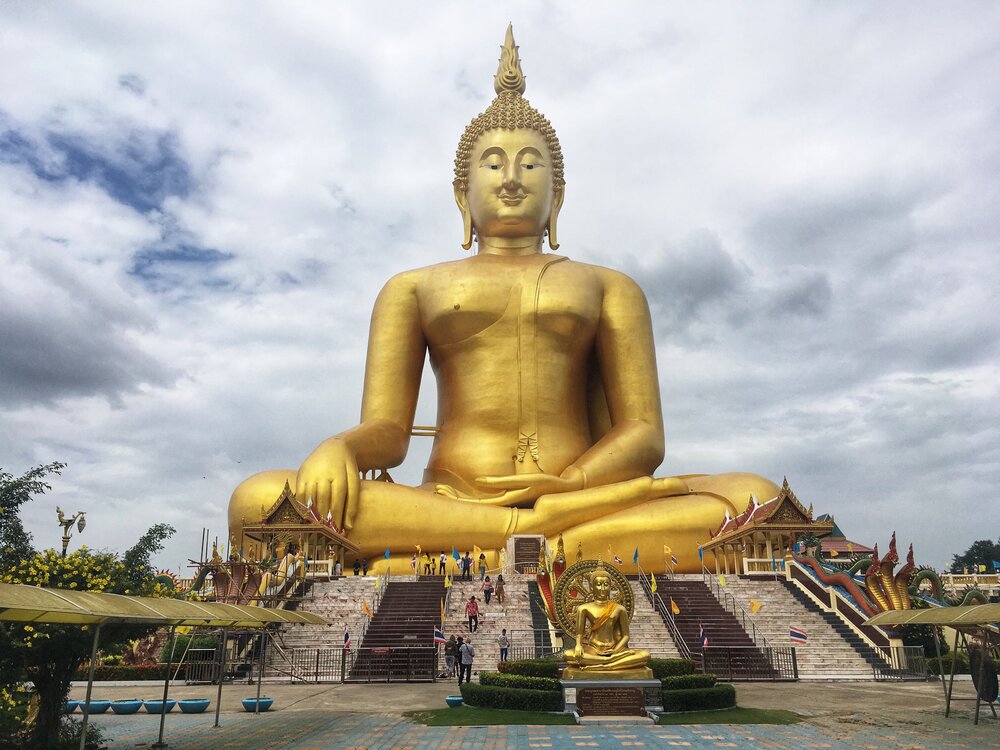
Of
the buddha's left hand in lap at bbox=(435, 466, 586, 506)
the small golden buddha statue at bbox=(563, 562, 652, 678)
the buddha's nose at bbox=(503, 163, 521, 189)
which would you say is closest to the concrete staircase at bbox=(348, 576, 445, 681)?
the buddha's left hand in lap at bbox=(435, 466, 586, 506)

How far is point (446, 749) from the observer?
277 inches

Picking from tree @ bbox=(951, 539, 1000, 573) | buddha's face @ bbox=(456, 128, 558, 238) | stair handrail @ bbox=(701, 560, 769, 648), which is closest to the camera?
stair handrail @ bbox=(701, 560, 769, 648)

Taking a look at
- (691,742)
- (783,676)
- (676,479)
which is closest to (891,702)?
(783,676)

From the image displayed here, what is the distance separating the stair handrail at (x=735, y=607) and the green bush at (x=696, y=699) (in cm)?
453

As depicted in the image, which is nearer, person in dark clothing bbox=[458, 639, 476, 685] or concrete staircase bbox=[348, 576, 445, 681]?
person in dark clothing bbox=[458, 639, 476, 685]

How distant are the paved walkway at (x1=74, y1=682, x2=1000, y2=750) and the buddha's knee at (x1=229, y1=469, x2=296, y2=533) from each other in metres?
7.89

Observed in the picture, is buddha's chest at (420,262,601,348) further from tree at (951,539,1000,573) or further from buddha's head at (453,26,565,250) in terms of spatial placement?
tree at (951,539,1000,573)

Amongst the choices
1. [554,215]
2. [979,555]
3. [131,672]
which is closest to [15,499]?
[131,672]

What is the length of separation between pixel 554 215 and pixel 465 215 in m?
2.40

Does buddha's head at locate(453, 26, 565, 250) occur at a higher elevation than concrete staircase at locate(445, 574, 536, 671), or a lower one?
higher

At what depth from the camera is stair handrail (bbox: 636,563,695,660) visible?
13285mm

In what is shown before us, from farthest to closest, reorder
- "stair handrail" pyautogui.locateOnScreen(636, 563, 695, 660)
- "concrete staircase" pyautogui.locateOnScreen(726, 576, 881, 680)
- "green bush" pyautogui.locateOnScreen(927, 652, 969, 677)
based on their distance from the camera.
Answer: "green bush" pyautogui.locateOnScreen(927, 652, 969, 677), "concrete staircase" pyautogui.locateOnScreen(726, 576, 881, 680), "stair handrail" pyautogui.locateOnScreen(636, 563, 695, 660)

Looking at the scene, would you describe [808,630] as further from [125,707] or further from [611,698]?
[125,707]

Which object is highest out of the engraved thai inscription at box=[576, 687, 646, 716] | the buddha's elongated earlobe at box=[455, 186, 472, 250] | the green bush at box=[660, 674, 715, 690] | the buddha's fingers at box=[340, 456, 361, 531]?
the buddha's elongated earlobe at box=[455, 186, 472, 250]
